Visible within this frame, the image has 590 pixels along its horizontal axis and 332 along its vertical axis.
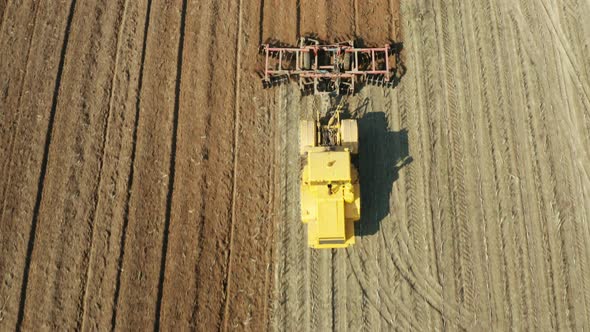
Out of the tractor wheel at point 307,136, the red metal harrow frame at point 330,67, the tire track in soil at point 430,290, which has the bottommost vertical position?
the tire track in soil at point 430,290

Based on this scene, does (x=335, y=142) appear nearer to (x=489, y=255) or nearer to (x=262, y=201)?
(x=262, y=201)

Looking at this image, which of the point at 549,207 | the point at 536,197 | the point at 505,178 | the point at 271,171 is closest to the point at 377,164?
the point at 271,171

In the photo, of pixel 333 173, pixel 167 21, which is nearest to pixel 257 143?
pixel 333 173

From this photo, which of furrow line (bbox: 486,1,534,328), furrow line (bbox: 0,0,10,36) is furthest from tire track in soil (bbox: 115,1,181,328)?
furrow line (bbox: 486,1,534,328)

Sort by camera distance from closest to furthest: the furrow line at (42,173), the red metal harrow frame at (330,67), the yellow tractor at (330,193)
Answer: the yellow tractor at (330,193), the furrow line at (42,173), the red metal harrow frame at (330,67)

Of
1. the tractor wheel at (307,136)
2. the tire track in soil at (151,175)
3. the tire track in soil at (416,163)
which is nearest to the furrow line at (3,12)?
the tire track in soil at (151,175)

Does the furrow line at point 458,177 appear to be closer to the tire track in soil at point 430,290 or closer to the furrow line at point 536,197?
the tire track in soil at point 430,290

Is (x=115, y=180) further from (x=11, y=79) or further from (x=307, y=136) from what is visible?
(x=307, y=136)

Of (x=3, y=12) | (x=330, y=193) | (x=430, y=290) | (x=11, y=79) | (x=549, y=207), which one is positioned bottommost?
(x=430, y=290)
